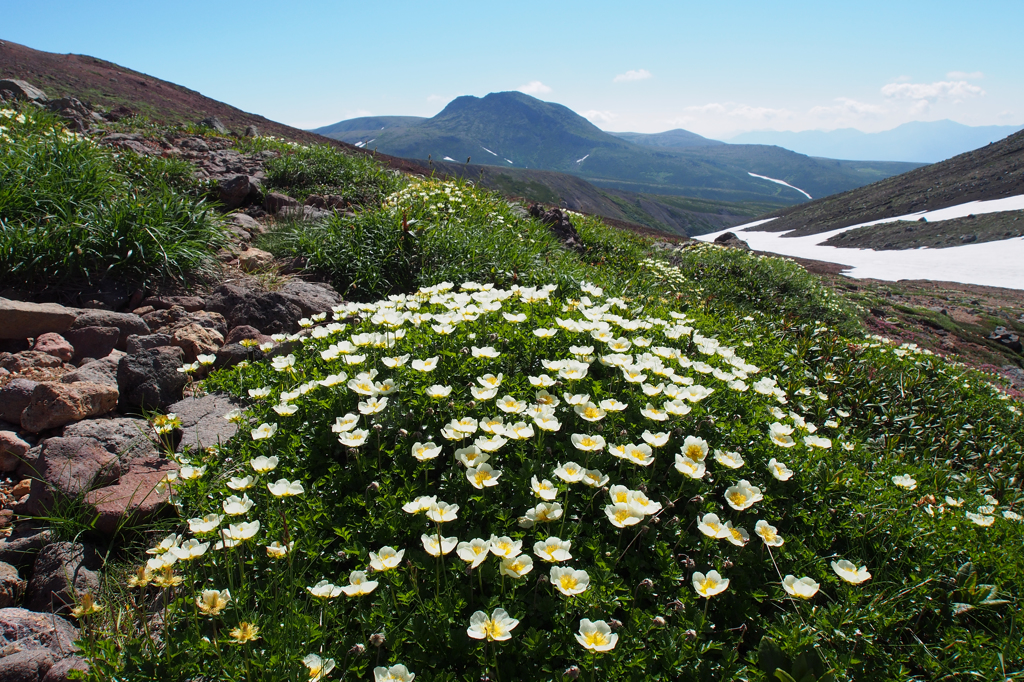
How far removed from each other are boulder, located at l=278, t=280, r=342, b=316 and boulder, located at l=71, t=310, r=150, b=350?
3.61ft

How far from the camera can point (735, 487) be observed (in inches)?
83.8

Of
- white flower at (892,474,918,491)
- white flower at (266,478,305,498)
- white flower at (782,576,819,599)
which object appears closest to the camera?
white flower at (782,576,819,599)

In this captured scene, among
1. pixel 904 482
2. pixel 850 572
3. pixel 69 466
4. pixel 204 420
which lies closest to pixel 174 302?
pixel 204 420

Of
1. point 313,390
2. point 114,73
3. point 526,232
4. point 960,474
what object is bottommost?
point 960,474

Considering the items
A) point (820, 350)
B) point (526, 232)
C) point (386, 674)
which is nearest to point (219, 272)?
point (526, 232)

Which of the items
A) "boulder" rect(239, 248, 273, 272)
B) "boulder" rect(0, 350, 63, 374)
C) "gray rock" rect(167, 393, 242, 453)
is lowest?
"gray rock" rect(167, 393, 242, 453)

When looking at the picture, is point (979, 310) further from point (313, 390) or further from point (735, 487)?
point (313, 390)

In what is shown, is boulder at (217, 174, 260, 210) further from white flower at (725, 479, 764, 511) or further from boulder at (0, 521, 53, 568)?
white flower at (725, 479, 764, 511)

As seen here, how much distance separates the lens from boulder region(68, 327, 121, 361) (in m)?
3.63

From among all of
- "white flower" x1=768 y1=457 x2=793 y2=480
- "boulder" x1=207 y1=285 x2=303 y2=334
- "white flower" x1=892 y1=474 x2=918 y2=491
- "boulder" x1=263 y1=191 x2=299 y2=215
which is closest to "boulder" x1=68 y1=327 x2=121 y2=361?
"boulder" x1=207 y1=285 x2=303 y2=334

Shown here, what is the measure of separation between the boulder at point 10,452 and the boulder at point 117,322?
1.18 metres

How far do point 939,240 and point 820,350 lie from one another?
100 feet

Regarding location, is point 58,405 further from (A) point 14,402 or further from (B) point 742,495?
(B) point 742,495

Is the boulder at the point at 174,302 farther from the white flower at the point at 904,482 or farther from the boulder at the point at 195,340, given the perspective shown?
the white flower at the point at 904,482
